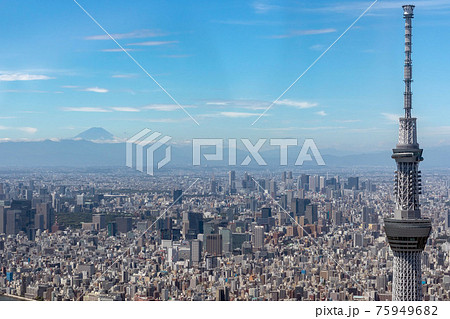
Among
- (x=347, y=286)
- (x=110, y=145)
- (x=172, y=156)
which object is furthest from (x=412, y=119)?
(x=110, y=145)

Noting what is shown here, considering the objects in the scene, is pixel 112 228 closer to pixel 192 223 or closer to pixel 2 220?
pixel 192 223

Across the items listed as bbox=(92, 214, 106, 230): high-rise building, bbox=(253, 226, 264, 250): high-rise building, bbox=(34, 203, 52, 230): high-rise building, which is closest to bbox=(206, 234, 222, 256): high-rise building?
bbox=(253, 226, 264, 250): high-rise building

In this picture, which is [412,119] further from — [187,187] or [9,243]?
[9,243]

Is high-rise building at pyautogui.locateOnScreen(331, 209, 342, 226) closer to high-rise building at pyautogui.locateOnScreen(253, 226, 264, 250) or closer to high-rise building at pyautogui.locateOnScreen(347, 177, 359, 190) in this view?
high-rise building at pyautogui.locateOnScreen(347, 177, 359, 190)

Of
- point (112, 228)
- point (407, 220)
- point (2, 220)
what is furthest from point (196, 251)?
point (407, 220)
